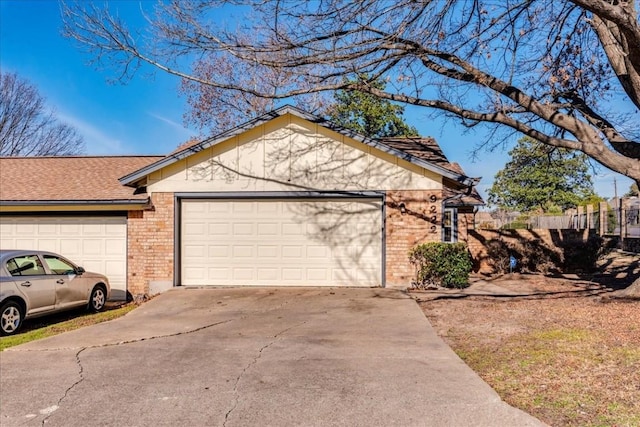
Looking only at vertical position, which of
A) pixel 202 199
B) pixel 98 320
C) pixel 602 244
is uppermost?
pixel 202 199

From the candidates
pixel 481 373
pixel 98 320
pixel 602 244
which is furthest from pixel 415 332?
pixel 602 244

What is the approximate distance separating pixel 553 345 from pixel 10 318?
909 cm

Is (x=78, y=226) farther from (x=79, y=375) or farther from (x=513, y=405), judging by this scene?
(x=513, y=405)

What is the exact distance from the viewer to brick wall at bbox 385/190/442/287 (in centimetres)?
1174

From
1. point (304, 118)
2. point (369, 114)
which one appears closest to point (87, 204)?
point (304, 118)

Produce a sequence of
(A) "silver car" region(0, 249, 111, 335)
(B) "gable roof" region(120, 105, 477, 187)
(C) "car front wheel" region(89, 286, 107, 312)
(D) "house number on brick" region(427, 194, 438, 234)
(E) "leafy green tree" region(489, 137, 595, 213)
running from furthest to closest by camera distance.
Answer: (E) "leafy green tree" region(489, 137, 595, 213), (D) "house number on brick" region(427, 194, 438, 234), (B) "gable roof" region(120, 105, 477, 187), (C) "car front wheel" region(89, 286, 107, 312), (A) "silver car" region(0, 249, 111, 335)

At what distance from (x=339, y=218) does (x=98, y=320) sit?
20.1ft

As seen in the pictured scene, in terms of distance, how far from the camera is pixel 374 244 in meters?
12.0

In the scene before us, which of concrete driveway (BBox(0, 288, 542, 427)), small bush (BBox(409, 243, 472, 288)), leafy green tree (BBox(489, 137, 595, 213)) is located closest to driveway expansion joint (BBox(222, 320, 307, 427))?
concrete driveway (BBox(0, 288, 542, 427))

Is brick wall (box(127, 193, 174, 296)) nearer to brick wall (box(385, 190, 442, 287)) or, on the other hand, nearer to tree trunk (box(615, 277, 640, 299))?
brick wall (box(385, 190, 442, 287))

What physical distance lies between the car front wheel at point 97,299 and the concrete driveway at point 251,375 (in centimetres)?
206

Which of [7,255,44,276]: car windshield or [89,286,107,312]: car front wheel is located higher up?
[7,255,44,276]: car windshield

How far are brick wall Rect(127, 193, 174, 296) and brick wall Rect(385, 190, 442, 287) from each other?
5780 millimetres

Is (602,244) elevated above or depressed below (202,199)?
below
